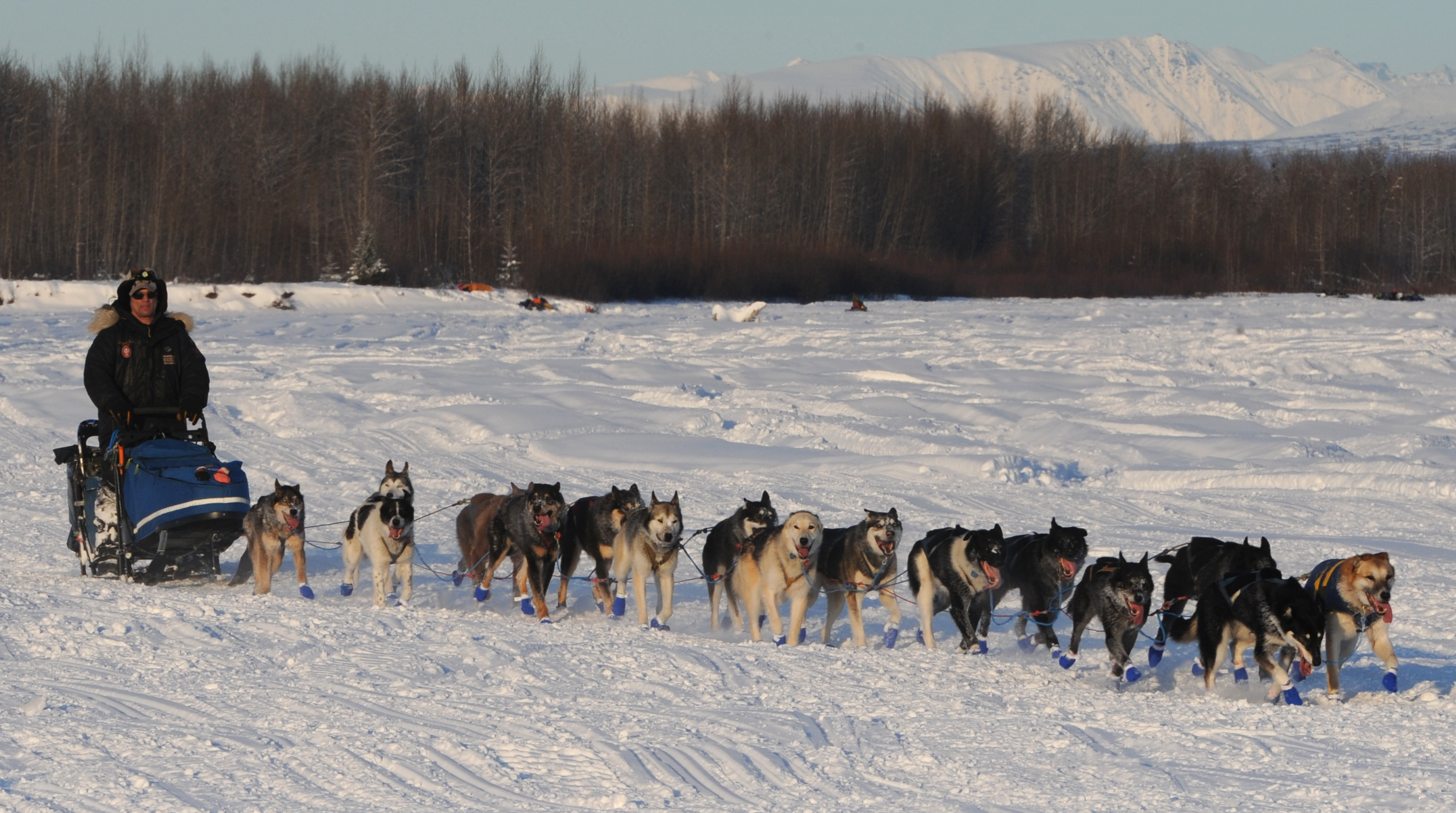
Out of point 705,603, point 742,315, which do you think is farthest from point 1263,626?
point 742,315

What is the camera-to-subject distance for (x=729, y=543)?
714 centimetres

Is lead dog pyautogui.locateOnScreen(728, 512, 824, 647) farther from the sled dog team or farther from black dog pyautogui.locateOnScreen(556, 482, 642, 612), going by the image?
black dog pyautogui.locateOnScreen(556, 482, 642, 612)

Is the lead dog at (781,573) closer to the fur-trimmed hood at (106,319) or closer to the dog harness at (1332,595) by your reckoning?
the dog harness at (1332,595)

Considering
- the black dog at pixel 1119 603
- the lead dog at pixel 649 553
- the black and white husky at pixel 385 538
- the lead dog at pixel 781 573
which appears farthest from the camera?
the black and white husky at pixel 385 538

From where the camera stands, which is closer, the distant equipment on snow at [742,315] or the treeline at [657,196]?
the distant equipment on snow at [742,315]

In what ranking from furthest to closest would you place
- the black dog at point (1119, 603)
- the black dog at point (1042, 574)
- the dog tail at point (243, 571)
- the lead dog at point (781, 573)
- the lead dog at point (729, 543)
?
the dog tail at point (243, 571)
the lead dog at point (729, 543)
the lead dog at point (781, 573)
the black dog at point (1042, 574)
the black dog at point (1119, 603)

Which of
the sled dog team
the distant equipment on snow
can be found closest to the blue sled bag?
the sled dog team

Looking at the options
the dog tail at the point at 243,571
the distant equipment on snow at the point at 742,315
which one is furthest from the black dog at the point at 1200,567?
the distant equipment on snow at the point at 742,315

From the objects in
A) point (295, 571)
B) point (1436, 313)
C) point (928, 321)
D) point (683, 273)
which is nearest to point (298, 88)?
point (683, 273)

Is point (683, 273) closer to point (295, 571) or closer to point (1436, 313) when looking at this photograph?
point (1436, 313)

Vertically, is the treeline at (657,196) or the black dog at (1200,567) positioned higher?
the treeline at (657,196)

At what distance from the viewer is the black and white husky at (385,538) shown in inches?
276

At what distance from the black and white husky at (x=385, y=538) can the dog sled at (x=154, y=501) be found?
0.59m

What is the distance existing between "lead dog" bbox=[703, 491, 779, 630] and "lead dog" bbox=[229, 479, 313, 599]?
2.12 metres
